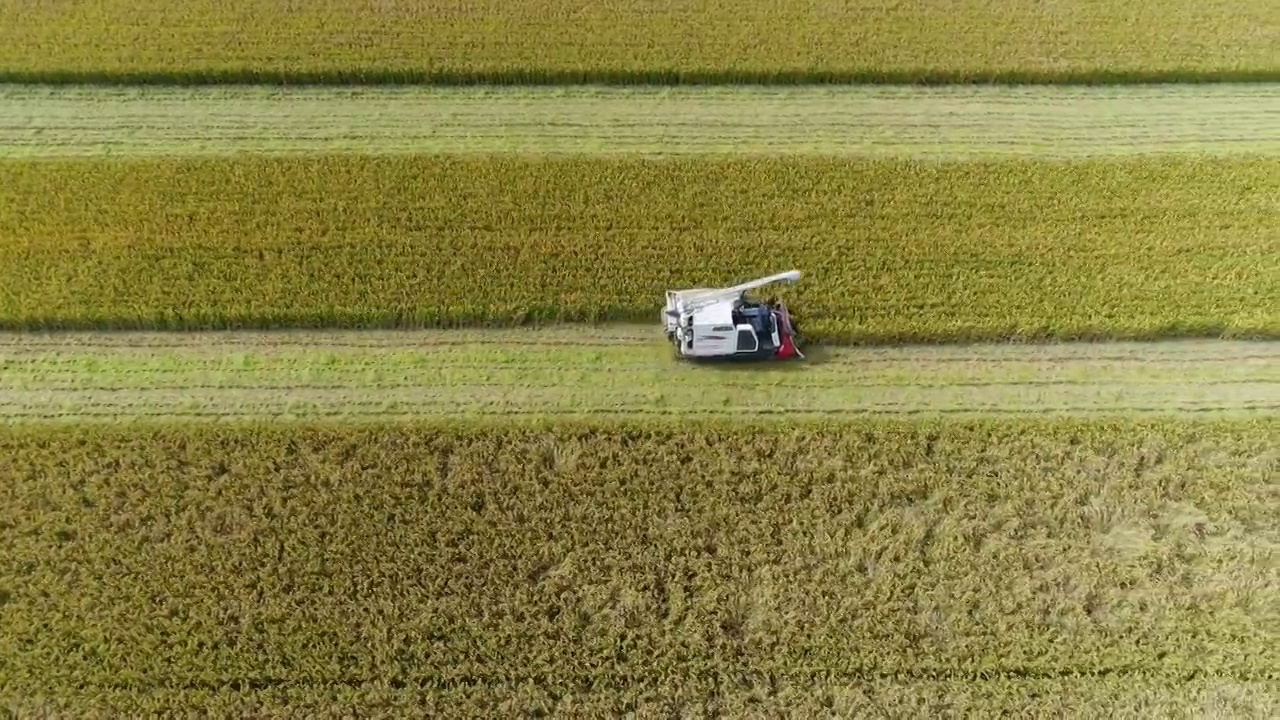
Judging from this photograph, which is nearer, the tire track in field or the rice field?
the rice field

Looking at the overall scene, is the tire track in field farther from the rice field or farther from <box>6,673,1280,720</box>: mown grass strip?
<box>6,673,1280,720</box>: mown grass strip

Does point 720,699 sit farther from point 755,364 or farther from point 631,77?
point 631,77

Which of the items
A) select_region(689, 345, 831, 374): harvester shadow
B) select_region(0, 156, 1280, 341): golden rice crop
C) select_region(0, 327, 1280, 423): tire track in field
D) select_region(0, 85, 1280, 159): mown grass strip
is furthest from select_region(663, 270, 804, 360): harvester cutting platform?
select_region(0, 85, 1280, 159): mown grass strip

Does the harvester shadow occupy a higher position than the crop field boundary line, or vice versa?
the crop field boundary line

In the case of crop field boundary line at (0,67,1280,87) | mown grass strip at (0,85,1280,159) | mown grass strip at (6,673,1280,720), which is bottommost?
mown grass strip at (6,673,1280,720)

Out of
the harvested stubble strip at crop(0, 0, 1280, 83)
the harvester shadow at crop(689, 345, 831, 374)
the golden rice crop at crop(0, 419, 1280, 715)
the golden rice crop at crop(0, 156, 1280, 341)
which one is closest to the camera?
the golden rice crop at crop(0, 419, 1280, 715)

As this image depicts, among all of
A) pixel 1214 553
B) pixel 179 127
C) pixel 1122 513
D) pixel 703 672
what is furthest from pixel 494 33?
pixel 1214 553

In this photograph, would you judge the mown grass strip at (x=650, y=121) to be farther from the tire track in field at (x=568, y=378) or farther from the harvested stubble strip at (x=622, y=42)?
the tire track in field at (x=568, y=378)
